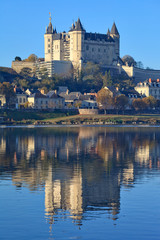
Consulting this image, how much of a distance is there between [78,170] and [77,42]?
158 m

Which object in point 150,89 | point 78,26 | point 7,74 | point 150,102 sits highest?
point 78,26

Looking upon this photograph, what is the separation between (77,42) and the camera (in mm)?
188875

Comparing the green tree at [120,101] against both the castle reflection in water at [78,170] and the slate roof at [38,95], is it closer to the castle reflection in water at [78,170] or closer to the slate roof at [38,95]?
the slate roof at [38,95]

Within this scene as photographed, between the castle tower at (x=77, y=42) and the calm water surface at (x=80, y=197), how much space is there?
481 ft

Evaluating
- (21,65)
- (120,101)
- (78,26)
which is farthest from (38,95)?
(78,26)

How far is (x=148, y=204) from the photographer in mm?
23688

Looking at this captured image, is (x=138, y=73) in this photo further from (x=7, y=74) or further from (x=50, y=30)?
(x=7, y=74)

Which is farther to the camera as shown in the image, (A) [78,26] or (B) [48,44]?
(B) [48,44]

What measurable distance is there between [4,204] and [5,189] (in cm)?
373

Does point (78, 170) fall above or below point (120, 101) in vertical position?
below

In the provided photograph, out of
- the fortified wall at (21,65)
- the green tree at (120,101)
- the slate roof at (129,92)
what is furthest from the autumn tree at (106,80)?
the green tree at (120,101)

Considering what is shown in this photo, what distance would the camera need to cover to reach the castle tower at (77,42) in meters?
188

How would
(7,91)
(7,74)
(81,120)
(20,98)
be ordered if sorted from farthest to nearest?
(7,74) → (20,98) → (7,91) → (81,120)

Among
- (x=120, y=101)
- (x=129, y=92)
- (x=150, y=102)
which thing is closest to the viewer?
(x=120, y=101)
